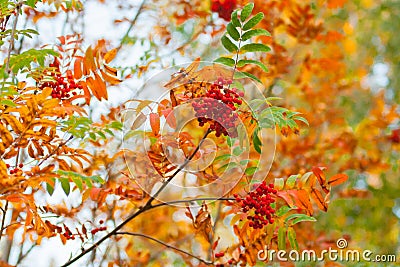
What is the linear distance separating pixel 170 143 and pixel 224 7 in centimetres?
73

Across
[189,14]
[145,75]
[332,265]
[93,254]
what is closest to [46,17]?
[145,75]

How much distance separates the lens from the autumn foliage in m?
0.73

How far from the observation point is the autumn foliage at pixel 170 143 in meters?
0.73

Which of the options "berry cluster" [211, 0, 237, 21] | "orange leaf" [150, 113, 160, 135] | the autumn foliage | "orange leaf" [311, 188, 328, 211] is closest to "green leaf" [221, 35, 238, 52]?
the autumn foliage

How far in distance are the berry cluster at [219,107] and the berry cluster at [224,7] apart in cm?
72

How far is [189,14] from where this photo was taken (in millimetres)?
1500

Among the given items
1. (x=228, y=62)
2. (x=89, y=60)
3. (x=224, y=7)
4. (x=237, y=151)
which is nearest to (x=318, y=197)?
(x=237, y=151)

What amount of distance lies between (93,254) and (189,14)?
0.68 meters

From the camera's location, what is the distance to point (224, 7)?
4.68ft

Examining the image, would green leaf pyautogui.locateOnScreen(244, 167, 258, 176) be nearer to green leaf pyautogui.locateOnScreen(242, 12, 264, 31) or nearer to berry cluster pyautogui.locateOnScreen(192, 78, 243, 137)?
berry cluster pyautogui.locateOnScreen(192, 78, 243, 137)

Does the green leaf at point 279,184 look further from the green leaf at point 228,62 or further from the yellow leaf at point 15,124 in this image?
the yellow leaf at point 15,124

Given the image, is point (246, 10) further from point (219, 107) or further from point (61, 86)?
point (61, 86)

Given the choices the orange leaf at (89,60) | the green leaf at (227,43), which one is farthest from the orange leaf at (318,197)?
the orange leaf at (89,60)

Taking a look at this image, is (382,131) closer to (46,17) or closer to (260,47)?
(46,17)
